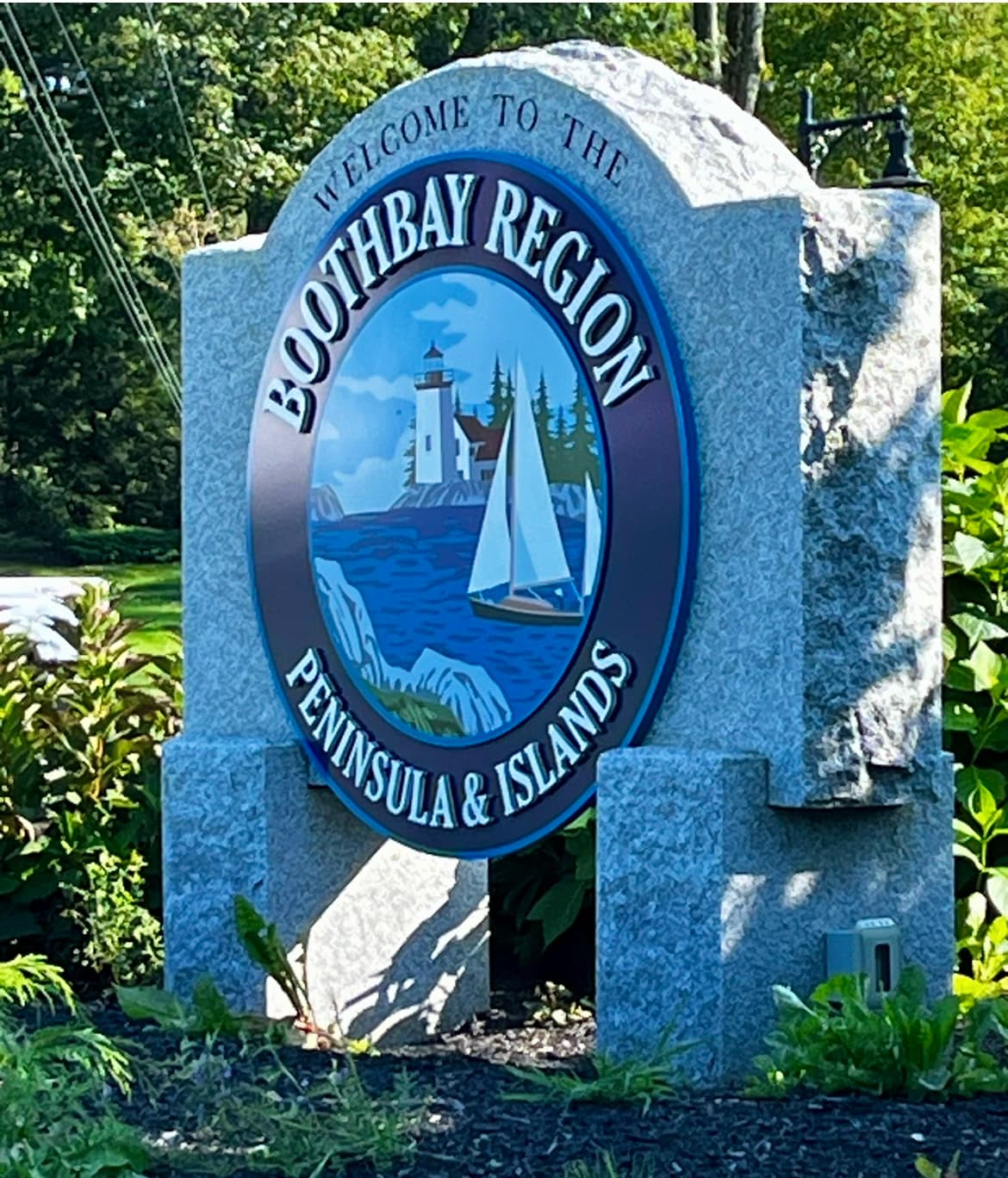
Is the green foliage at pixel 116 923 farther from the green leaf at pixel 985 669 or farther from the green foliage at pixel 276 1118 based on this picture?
the green leaf at pixel 985 669

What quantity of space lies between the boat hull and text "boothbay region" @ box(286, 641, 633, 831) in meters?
0.13

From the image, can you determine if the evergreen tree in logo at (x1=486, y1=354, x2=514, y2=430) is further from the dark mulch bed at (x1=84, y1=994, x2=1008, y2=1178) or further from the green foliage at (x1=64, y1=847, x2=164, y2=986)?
the green foliage at (x1=64, y1=847, x2=164, y2=986)

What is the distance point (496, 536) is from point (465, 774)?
0.62 m

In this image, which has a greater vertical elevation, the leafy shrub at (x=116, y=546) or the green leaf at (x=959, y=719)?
the leafy shrub at (x=116, y=546)

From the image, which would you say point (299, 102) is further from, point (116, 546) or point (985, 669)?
point (985, 669)

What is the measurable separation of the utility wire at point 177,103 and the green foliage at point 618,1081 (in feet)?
64.7

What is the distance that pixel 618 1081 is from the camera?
454 centimetres

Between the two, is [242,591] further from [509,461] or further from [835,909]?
[835,909]

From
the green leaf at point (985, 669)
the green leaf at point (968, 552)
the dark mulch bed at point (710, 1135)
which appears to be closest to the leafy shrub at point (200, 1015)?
the dark mulch bed at point (710, 1135)

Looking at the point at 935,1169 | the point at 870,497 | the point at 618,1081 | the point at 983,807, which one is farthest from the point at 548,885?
the point at 935,1169

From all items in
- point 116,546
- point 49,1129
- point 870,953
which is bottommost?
point 49,1129

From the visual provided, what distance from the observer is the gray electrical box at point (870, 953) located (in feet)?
16.0

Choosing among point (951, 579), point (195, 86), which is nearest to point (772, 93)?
point (195, 86)

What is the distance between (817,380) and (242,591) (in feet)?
6.85
